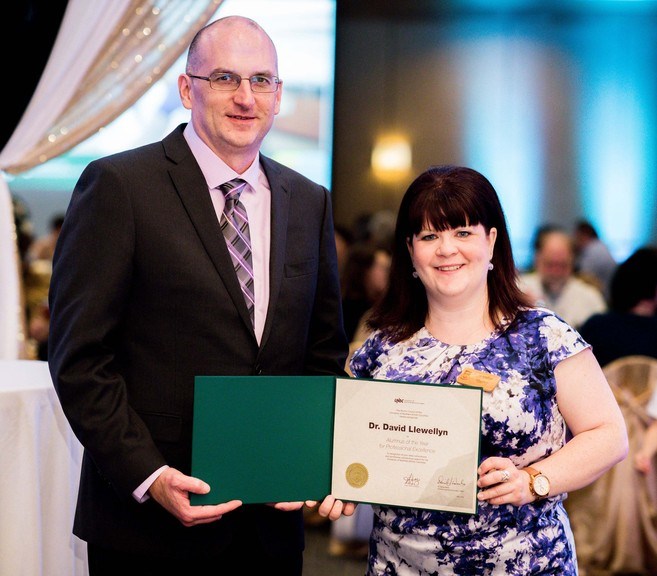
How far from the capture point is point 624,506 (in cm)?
426

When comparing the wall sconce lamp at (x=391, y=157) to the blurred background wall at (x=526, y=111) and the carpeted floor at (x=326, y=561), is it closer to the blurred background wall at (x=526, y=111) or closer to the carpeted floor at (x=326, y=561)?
the blurred background wall at (x=526, y=111)

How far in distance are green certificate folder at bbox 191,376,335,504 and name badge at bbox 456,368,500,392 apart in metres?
0.29

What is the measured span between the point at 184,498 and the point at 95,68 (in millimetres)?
3254

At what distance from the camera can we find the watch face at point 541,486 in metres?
1.91

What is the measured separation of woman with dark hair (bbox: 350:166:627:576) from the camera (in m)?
1.98

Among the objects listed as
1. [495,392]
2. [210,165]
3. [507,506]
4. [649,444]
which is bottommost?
[649,444]

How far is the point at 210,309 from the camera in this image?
1.94 m

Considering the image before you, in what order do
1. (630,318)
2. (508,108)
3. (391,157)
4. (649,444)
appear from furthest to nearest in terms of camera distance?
(508,108) → (391,157) → (630,318) → (649,444)

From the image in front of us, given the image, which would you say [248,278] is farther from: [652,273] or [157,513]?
[652,273]

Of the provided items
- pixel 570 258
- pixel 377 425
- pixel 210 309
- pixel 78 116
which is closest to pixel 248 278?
pixel 210 309

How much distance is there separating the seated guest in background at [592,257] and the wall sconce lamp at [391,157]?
199cm

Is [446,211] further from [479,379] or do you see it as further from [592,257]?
[592,257]

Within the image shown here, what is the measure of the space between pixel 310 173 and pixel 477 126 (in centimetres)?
247

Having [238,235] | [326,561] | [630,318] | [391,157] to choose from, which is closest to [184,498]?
[238,235]
